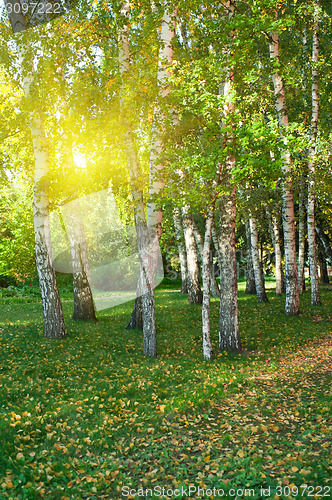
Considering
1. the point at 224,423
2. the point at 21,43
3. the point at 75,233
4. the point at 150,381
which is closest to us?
the point at 224,423

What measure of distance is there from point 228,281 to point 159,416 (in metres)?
5.03

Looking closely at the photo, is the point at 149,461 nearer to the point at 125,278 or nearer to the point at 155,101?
the point at 155,101

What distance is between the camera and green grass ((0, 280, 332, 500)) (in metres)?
5.06

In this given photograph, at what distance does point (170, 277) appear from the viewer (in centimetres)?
4766

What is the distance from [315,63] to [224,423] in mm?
15484

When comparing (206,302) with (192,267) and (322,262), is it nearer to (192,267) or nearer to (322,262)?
(192,267)

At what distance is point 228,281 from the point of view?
35.8ft

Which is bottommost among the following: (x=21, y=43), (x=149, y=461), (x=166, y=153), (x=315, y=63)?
(x=149, y=461)

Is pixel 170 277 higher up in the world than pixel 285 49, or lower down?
lower down

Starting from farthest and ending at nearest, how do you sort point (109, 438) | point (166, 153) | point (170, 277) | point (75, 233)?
point (170, 277) → point (75, 233) → point (166, 153) → point (109, 438)

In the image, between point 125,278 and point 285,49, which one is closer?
point 285,49

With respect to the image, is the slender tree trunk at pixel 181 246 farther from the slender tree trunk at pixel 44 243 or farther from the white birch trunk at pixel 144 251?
the white birch trunk at pixel 144 251

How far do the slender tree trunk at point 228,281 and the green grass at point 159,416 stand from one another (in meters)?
0.55

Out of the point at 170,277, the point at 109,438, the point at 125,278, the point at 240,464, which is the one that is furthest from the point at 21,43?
the point at 170,277
